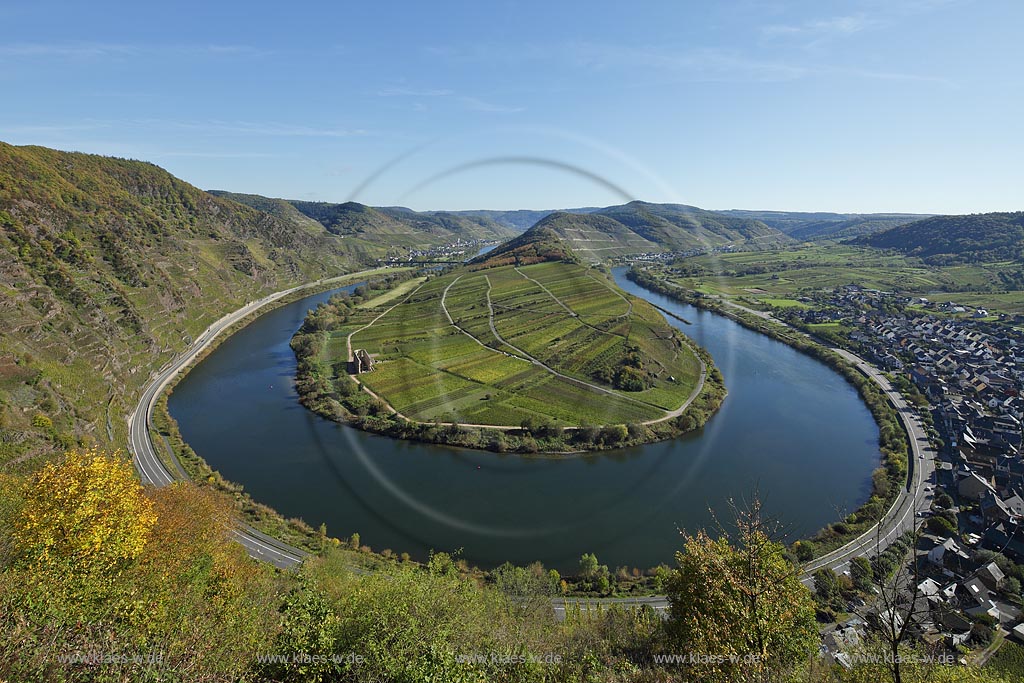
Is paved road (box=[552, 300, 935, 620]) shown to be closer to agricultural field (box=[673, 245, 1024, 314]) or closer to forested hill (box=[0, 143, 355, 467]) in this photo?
forested hill (box=[0, 143, 355, 467])

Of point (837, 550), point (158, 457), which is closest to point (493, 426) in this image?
point (837, 550)

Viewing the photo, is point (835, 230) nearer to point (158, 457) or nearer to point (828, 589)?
point (828, 589)

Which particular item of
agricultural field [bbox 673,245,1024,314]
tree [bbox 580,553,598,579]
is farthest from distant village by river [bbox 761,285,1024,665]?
agricultural field [bbox 673,245,1024,314]

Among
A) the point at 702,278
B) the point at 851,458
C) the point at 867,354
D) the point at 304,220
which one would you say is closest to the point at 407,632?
the point at 851,458

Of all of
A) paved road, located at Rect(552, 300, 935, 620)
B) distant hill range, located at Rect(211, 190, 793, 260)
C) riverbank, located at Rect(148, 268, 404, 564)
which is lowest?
paved road, located at Rect(552, 300, 935, 620)

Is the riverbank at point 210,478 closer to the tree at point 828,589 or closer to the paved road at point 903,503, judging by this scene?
the tree at point 828,589

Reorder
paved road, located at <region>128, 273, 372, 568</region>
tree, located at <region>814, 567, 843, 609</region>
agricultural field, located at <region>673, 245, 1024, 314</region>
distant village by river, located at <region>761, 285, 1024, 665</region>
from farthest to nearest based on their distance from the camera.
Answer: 1. agricultural field, located at <region>673, 245, 1024, 314</region>
2. paved road, located at <region>128, 273, 372, 568</region>
3. tree, located at <region>814, 567, 843, 609</region>
4. distant village by river, located at <region>761, 285, 1024, 665</region>
